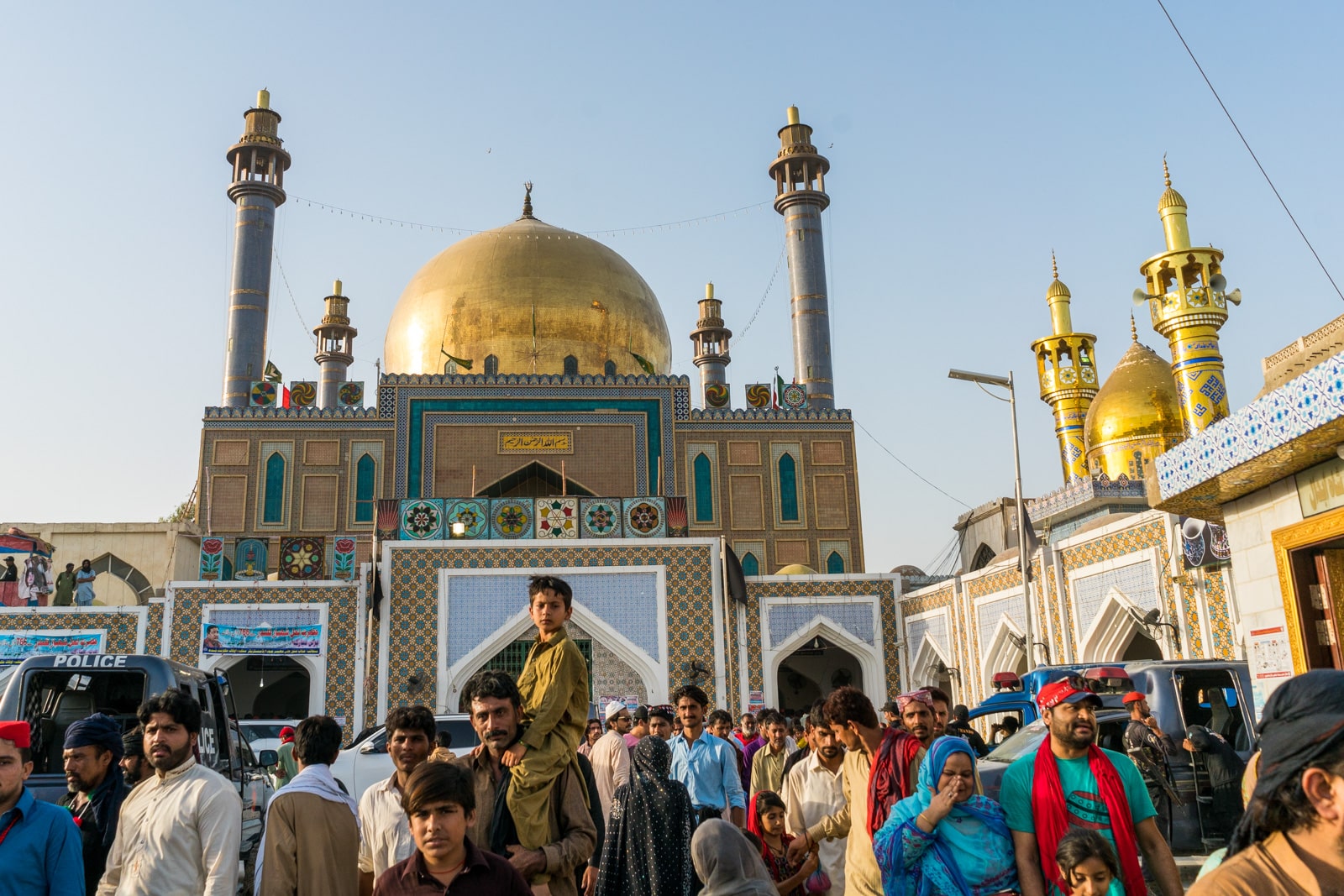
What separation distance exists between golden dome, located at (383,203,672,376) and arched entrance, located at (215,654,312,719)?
330 inches

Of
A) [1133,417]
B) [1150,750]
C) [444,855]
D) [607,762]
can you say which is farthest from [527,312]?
[444,855]

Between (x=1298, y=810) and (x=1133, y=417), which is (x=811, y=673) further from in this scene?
(x=1298, y=810)

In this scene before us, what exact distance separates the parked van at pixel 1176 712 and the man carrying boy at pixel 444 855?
4.37 metres

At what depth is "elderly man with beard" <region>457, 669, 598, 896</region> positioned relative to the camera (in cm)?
339

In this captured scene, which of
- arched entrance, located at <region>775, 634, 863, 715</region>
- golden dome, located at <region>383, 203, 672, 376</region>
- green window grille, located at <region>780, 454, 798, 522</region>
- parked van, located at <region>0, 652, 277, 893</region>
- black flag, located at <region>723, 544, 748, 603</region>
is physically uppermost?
golden dome, located at <region>383, 203, 672, 376</region>

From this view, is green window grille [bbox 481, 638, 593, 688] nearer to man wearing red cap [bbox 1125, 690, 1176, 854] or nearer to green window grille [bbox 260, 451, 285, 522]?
green window grille [bbox 260, 451, 285, 522]

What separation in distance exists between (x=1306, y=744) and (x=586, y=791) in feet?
7.88

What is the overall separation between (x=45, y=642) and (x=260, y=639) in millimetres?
3346

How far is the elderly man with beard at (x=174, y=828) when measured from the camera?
3465mm

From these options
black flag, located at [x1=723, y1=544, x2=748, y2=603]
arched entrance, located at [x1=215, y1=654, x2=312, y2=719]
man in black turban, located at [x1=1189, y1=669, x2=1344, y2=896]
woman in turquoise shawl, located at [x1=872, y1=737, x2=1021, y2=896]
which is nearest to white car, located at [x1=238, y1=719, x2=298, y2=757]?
arched entrance, located at [x1=215, y1=654, x2=312, y2=719]

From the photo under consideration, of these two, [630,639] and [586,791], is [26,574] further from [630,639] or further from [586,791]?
[586,791]

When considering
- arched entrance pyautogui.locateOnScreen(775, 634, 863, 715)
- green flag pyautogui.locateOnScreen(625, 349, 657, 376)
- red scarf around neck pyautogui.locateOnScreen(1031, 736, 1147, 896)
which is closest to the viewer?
red scarf around neck pyautogui.locateOnScreen(1031, 736, 1147, 896)

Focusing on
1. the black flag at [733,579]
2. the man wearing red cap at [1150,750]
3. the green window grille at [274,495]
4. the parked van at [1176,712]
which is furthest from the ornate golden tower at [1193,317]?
the green window grille at [274,495]

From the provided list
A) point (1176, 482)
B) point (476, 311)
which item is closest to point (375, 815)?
point (1176, 482)
